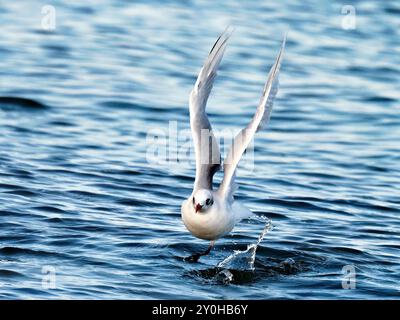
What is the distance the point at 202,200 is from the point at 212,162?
63 cm

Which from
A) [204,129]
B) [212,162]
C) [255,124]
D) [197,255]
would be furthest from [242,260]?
[255,124]

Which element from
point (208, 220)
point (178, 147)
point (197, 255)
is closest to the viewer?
point (208, 220)

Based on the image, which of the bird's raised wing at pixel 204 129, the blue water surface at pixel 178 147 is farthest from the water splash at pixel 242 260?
the bird's raised wing at pixel 204 129

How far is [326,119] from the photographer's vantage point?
17.9 metres

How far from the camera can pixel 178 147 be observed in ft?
50.3

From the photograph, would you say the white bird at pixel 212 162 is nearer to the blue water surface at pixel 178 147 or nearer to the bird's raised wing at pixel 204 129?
the bird's raised wing at pixel 204 129

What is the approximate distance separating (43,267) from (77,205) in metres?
2.36

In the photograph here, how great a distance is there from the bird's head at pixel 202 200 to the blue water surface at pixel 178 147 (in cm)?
79

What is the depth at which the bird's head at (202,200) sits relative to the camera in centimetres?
913

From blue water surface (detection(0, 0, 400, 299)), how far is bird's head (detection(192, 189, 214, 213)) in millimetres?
788

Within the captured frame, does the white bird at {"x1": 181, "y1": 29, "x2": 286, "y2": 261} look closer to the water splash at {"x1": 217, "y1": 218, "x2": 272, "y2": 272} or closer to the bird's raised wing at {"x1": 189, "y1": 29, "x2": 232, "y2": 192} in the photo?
the bird's raised wing at {"x1": 189, "y1": 29, "x2": 232, "y2": 192}

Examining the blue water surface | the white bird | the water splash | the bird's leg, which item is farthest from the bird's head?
the water splash

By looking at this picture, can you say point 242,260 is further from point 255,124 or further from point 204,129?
point 255,124
